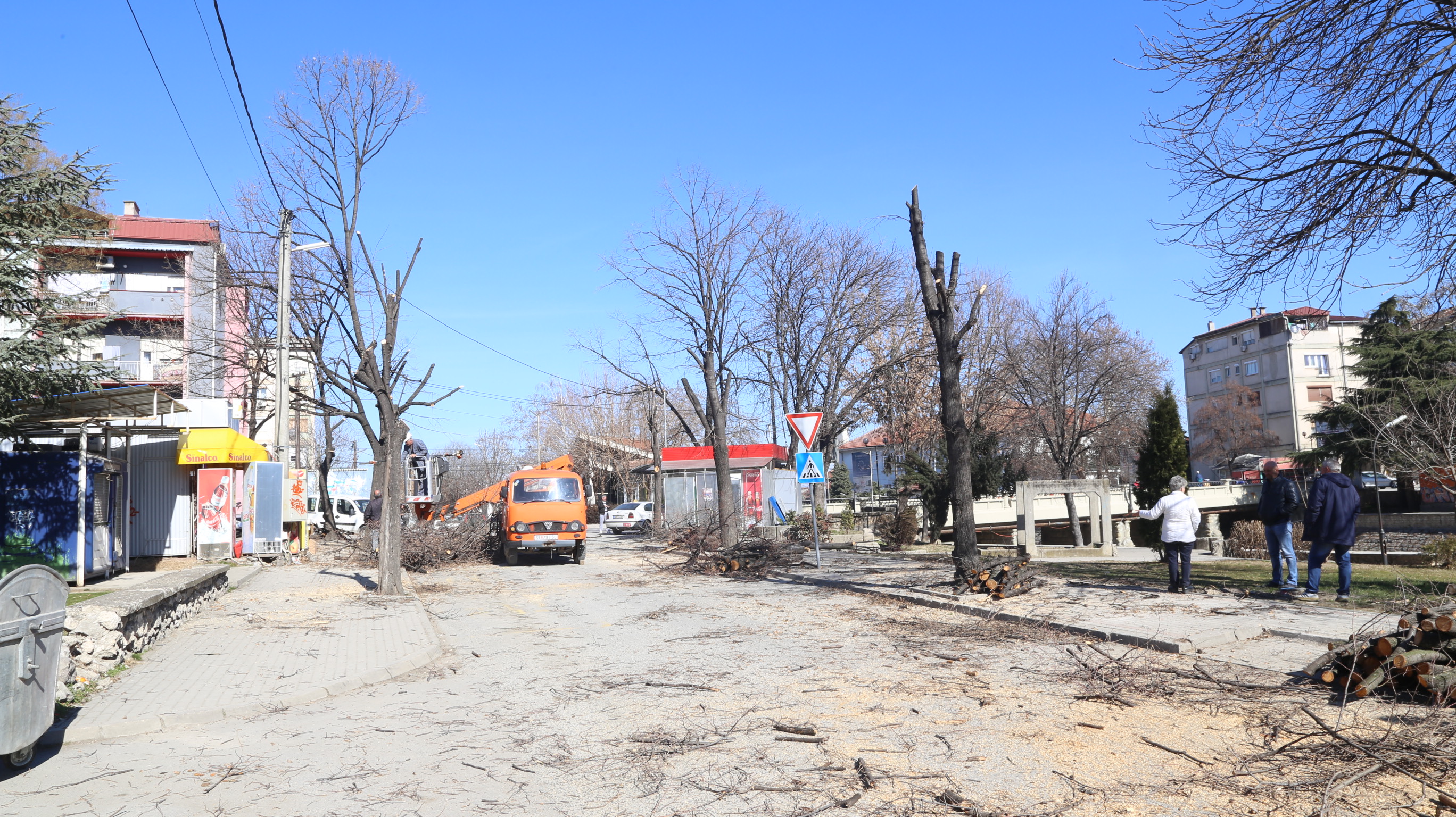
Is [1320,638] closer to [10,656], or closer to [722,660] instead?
[722,660]

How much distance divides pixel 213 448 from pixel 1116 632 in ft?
64.6

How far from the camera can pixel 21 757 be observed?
5930 mm

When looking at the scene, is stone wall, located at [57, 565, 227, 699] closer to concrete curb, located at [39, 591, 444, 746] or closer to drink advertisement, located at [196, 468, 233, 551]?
concrete curb, located at [39, 591, 444, 746]

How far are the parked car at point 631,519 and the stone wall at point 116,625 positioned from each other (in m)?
36.3

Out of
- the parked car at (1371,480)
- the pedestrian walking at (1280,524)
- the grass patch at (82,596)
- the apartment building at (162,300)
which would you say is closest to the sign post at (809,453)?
the pedestrian walking at (1280,524)

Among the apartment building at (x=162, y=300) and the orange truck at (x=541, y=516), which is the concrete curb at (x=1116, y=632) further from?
the apartment building at (x=162, y=300)

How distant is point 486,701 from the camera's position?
25.4 feet

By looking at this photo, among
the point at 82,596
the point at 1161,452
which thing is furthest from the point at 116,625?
the point at 1161,452

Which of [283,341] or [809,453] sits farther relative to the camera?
[283,341]

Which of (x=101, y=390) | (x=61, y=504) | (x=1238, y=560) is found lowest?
(x=1238, y=560)

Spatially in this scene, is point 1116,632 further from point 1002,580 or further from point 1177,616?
point 1002,580

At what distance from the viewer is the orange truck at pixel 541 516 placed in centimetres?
2425

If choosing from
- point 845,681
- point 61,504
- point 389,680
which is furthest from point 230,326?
point 845,681

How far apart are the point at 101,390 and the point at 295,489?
1263 cm
